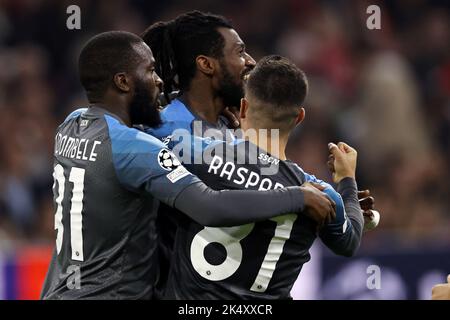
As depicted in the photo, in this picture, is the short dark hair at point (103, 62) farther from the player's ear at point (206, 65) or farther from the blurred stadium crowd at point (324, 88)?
the blurred stadium crowd at point (324, 88)

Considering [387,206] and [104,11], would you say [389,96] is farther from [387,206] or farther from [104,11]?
[104,11]

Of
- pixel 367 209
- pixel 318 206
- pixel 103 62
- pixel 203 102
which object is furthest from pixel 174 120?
pixel 367 209

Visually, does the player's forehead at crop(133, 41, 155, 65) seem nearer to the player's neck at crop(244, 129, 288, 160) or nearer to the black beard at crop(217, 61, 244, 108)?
the black beard at crop(217, 61, 244, 108)

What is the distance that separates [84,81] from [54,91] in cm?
579

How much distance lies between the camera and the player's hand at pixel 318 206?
4.18m

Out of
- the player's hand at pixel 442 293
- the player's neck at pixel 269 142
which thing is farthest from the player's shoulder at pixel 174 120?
the player's hand at pixel 442 293

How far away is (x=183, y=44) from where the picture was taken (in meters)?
4.86

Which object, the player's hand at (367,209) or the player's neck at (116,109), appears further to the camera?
the player's hand at (367,209)

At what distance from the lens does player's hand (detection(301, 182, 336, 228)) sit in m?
4.18

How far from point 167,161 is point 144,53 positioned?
1.78 feet

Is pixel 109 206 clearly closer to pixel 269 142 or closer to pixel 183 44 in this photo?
pixel 269 142

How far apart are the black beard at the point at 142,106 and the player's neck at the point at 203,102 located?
0.32 meters

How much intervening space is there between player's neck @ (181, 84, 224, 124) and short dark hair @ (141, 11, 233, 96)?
47mm

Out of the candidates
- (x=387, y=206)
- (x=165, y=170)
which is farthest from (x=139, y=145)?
(x=387, y=206)
